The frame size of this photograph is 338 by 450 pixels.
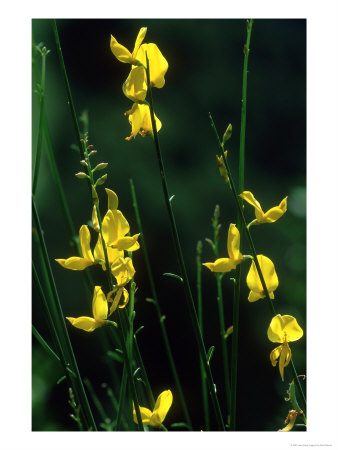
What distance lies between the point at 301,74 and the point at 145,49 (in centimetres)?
107

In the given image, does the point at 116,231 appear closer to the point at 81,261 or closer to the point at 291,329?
the point at 81,261

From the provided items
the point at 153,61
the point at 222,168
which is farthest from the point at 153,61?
the point at 222,168

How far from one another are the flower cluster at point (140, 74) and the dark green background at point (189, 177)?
95cm

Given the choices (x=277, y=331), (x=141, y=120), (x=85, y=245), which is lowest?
(x=277, y=331)

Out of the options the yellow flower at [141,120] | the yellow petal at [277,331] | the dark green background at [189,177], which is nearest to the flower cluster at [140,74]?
the yellow flower at [141,120]

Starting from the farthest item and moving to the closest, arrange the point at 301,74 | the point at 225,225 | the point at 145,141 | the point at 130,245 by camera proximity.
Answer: the point at 145,141
the point at 225,225
the point at 301,74
the point at 130,245

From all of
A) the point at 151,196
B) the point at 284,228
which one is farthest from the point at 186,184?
the point at 284,228

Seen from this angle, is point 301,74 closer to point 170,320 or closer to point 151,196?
point 151,196

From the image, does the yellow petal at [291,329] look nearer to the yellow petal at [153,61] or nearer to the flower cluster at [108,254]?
the flower cluster at [108,254]

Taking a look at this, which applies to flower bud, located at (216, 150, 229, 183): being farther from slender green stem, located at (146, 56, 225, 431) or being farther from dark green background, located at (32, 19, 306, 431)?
dark green background, located at (32, 19, 306, 431)

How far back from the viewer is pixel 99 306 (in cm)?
69

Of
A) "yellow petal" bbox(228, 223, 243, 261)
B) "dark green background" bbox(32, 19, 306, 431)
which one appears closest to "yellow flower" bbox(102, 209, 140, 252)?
"yellow petal" bbox(228, 223, 243, 261)

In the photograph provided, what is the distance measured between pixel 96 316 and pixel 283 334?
22cm

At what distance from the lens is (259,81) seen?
1.84 m
